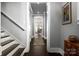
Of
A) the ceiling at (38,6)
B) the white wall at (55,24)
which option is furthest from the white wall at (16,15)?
the ceiling at (38,6)

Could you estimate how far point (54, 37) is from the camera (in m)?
3.92

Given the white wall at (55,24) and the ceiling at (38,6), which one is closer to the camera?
the white wall at (55,24)

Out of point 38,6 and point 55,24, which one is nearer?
point 55,24

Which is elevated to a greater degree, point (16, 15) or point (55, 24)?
point (16, 15)

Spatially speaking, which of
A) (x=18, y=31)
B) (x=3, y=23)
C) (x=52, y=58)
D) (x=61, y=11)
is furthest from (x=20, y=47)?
(x=52, y=58)

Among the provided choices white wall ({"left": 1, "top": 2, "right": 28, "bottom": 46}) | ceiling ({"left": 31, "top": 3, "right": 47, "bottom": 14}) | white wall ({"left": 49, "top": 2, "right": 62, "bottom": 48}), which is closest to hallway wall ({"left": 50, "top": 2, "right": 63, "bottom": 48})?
white wall ({"left": 49, "top": 2, "right": 62, "bottom": 48})

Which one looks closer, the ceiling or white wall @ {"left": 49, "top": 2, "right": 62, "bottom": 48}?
white wall @ {"left": 49, "top": 2, "right": 62, "bottom": 48}

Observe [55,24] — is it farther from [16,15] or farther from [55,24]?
[16,15]

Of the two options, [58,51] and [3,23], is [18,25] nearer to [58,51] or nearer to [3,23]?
[3,23]

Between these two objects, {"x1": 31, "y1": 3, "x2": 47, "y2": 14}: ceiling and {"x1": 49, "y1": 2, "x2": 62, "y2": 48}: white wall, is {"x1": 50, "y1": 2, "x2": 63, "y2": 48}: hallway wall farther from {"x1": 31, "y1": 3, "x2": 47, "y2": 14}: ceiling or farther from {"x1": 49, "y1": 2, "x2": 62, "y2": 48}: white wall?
{"x1": 31, "y1": 3, "x2": 47, "y2": 14}: ceiling

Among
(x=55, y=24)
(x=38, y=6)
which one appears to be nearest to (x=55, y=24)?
(x=55, y=24)

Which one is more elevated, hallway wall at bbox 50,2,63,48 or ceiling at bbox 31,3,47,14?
ceiling at bbox 31,3,47,14

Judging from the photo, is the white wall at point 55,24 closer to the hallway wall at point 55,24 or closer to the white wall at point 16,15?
the hallway wall at point 55,24

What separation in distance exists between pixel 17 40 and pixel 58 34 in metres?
1.25
